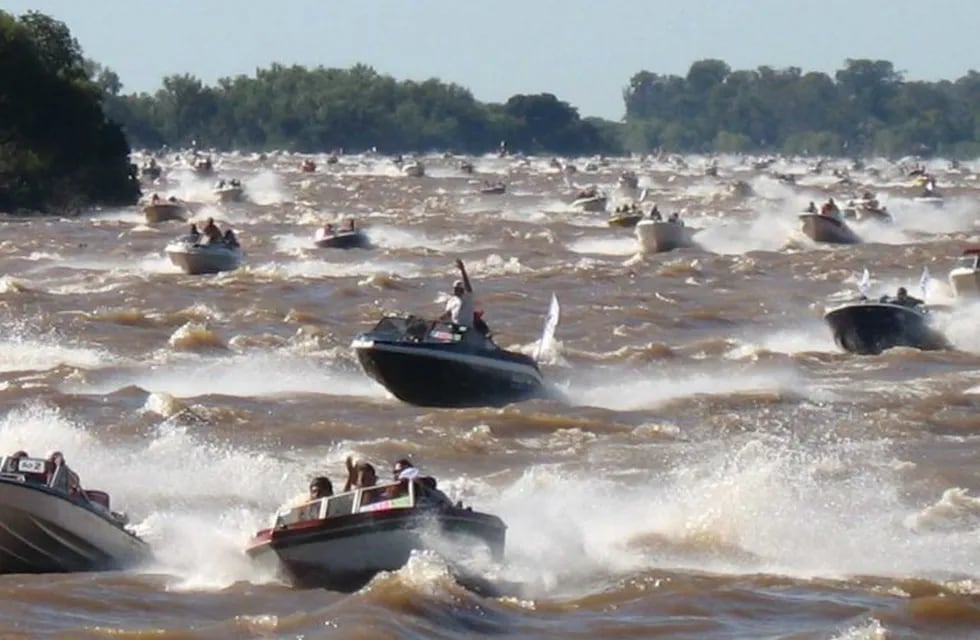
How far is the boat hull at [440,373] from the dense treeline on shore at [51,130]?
5227cm

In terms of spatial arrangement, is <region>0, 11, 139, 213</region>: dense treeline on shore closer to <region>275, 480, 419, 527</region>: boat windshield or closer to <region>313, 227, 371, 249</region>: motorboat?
<region>313, 227, 371, 249</region>: motorboat

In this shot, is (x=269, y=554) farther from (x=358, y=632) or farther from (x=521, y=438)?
(x=521, y=438)

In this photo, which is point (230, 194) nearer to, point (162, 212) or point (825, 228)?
point (162, 212)

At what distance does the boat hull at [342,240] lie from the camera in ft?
213

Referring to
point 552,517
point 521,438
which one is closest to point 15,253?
point 521,438

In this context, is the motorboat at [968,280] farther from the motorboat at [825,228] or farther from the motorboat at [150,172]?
the motorboat at [150,172]

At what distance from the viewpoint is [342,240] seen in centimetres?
6525

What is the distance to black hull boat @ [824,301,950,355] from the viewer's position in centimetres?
4100

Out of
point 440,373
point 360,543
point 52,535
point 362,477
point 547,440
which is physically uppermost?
point 440,373

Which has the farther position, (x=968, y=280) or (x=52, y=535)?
(x=968, y=280)

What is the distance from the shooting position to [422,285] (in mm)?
55125

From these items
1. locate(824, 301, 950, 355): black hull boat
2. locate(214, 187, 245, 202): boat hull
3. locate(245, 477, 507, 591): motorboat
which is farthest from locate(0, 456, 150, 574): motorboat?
locate(214, 187, 245, 202): boat hull

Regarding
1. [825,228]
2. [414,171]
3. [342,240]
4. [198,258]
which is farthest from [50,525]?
[414,171]

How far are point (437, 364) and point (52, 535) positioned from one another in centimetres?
1197
